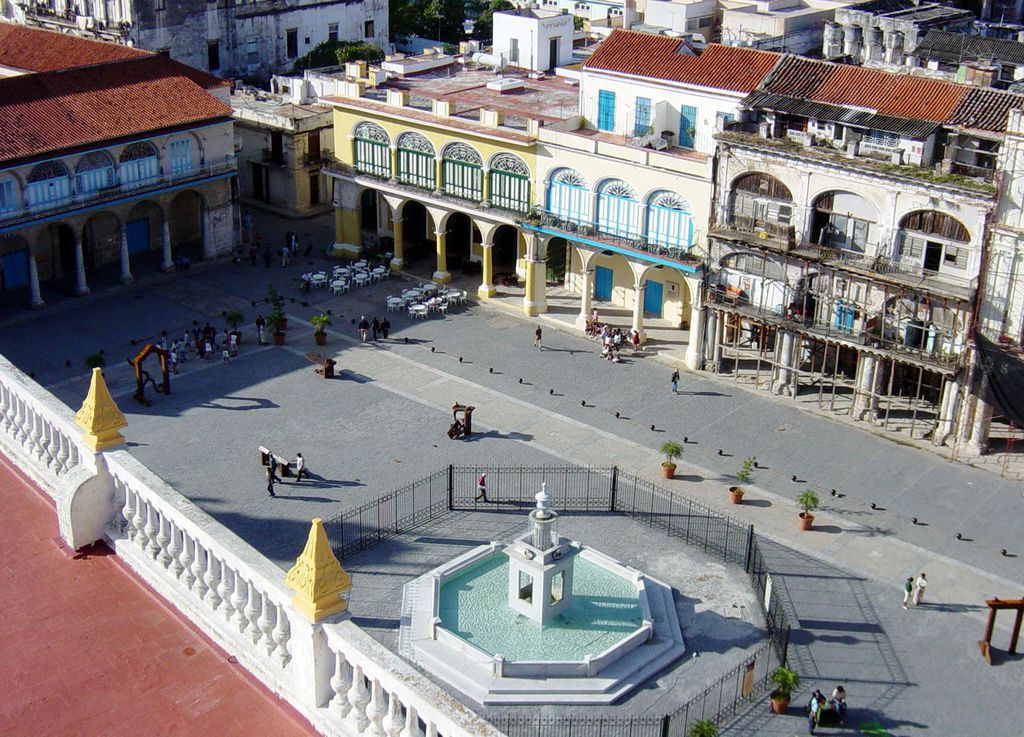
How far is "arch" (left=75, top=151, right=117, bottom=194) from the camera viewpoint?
6456 cm

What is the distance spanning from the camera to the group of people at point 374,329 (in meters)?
62.3

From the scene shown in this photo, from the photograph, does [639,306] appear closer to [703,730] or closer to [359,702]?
[703,730]

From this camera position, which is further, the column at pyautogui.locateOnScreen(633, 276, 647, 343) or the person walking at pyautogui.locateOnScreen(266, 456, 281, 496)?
the column at pyautogui.locateOnScreen(633, 276, 647, 343)

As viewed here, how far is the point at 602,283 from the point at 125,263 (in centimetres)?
2693

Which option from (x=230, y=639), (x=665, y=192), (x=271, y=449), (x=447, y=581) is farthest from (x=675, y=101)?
(x=230, y=639)

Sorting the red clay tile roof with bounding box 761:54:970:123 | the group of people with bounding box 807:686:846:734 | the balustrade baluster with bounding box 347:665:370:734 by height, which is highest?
the red clay tile roof with bounding box 761:54:970:123

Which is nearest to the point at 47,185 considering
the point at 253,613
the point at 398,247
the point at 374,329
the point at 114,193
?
the point at 114,193

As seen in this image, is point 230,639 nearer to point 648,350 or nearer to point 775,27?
point 648,350

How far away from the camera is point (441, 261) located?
69312 millimetres

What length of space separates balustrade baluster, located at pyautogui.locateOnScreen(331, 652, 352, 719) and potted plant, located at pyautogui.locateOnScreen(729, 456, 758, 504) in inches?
1344

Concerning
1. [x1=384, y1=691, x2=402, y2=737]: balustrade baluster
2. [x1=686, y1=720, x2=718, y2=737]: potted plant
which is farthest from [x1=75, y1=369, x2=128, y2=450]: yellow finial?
[x1=686, y1=720, x2=718, y2=737]: potted plant

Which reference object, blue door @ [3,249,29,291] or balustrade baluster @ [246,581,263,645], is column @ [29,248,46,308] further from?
balustrade baluster @ [246,581,263,645]

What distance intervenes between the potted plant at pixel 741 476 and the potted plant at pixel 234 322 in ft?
86.3

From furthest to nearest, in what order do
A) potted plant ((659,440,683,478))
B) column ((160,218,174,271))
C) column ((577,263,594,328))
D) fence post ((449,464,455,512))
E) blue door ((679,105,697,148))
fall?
column ((160,218,174,271)) < column ((577,263,594,328)) < blue door ((679,105,697,148)) < potted plant ((659,440,683,478)) < fence post ((449,464,455,512))
